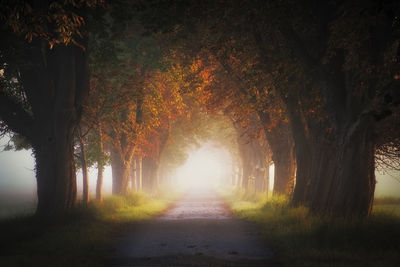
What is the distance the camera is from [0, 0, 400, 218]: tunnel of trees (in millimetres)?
10367

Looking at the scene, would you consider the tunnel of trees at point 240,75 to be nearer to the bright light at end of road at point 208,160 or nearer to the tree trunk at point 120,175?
the tree trunk at point 120,175

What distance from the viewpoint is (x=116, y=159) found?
81.3 feet

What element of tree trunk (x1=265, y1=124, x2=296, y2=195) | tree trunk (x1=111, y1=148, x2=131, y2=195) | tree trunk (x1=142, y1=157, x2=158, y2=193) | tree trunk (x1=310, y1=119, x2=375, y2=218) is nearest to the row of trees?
tree trunk (x1=310, y1=119, x2=375, y2=218)

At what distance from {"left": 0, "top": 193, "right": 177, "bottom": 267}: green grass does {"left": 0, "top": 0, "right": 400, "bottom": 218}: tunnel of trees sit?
1.20 meters

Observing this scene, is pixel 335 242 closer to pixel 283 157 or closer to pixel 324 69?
pixel 324 69

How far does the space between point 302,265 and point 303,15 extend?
815 centimetres

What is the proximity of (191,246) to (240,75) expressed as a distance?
1079 cm

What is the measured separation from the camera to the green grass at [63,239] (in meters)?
7.74

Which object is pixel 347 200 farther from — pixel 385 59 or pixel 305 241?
pixel 385 59

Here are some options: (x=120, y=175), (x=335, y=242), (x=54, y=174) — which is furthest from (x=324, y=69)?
(x=120, y=175)

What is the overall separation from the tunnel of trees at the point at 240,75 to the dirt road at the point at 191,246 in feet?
10.3

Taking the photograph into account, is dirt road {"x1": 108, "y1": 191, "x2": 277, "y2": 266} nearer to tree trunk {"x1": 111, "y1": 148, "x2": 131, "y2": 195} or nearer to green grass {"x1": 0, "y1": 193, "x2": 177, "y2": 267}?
green grass {"x1": 0, "y1": 193, "x2": 177, "y2": 267}

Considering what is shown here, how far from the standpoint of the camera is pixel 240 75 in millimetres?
18391

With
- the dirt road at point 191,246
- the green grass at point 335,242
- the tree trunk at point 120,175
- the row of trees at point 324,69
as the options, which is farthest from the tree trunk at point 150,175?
the green grass at point 335,242
